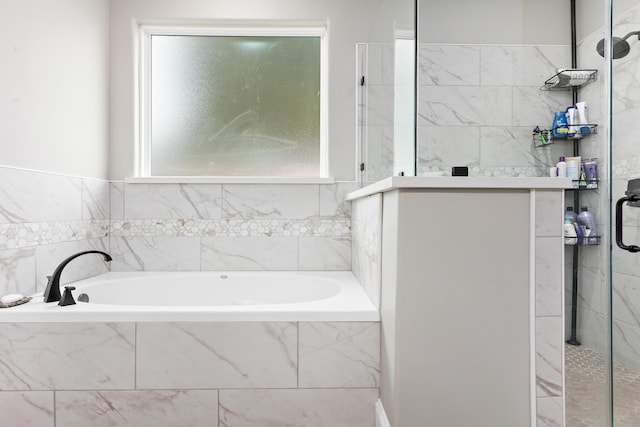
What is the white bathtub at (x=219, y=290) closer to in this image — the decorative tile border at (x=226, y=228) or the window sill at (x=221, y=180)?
the decorative tile border at (x=226, y=228)

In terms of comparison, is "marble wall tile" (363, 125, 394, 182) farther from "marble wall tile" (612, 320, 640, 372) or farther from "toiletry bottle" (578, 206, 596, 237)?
"marble wall tile" (612, 320, 640, 372)

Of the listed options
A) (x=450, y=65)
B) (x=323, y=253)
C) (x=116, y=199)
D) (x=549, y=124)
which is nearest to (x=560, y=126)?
(x=549, y=124)

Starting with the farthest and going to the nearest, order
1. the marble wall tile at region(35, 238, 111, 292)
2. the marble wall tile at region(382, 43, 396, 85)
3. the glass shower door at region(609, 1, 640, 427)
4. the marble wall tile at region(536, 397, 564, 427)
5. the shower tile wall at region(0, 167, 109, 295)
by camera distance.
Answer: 1. the marble wall tile at region(35, 238, 111, 292)
2. the shower tile wall at region(0, 167, 109, 295)
3. the marble wall tile at region(382, 43, 396, 85)
4. the marble wall tile at region(536, 397, 564, 427)
5. the glass shower door at region(609, 1, 640, 427)

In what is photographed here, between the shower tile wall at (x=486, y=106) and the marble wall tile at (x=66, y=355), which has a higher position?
the shower tile wall at (x=486, y=106)

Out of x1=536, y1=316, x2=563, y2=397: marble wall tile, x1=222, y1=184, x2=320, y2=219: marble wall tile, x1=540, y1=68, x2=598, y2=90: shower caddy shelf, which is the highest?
x1=540, y1=68, x2=598, y2=90: shower caddy shelf

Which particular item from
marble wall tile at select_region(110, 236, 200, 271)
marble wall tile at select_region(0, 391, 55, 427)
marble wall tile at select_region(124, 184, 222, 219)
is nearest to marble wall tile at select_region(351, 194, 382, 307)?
marble wall tile at select_region(124, 184, 222, 219)

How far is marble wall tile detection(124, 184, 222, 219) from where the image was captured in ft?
7.82

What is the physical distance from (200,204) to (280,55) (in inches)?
44.5

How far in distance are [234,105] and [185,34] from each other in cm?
57

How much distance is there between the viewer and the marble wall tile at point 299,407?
1.43m

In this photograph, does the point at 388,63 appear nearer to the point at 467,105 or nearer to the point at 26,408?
the point at 467,105

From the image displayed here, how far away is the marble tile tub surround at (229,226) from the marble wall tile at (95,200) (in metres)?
0.04

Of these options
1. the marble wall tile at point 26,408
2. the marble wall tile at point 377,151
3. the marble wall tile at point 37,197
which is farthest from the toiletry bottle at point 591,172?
the marble wall tile at point 37,197

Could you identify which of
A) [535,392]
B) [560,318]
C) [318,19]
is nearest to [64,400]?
[535,392]
